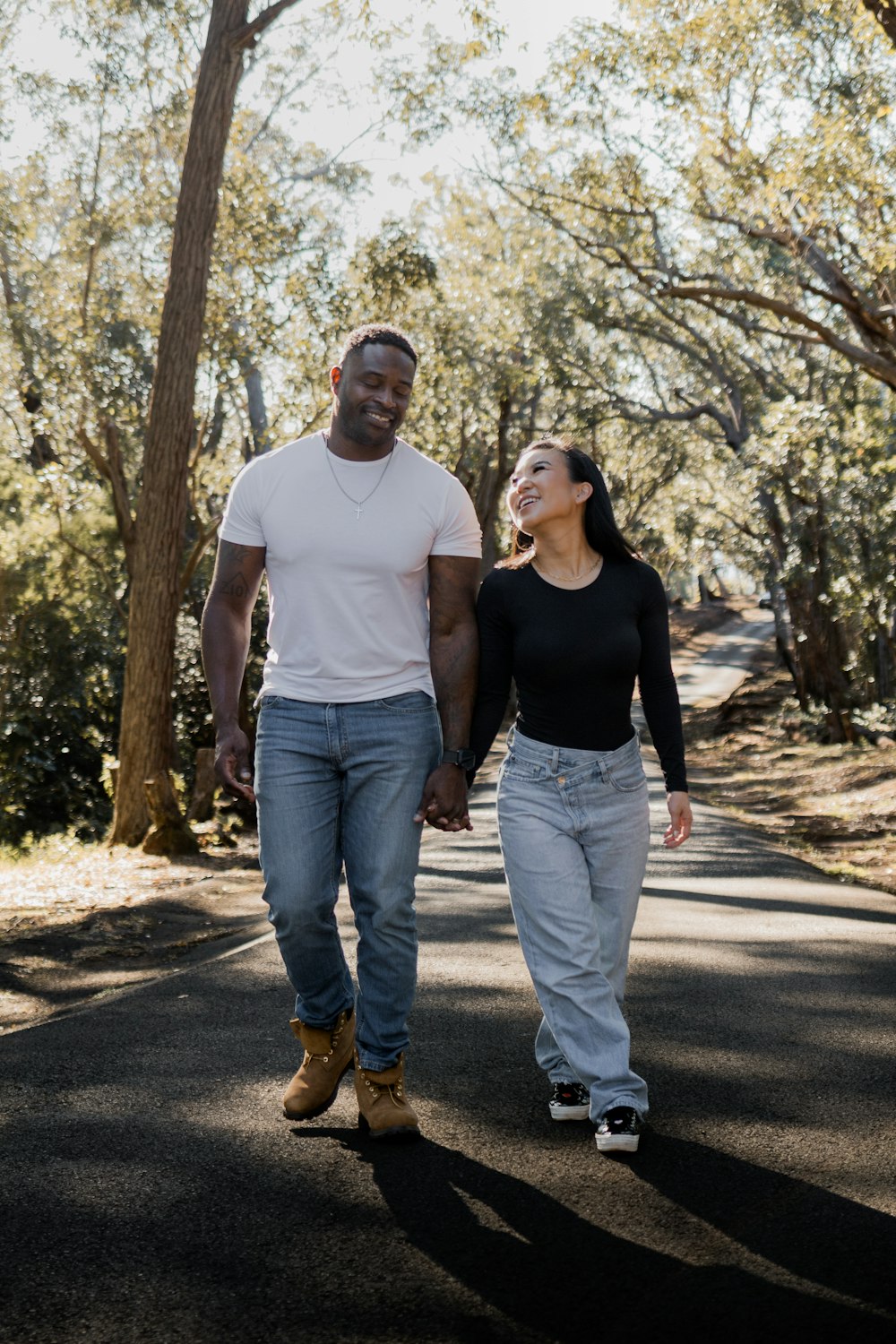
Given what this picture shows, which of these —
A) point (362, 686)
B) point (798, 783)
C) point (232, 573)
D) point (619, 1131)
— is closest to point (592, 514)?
point (362, 686)

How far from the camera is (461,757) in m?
4.29

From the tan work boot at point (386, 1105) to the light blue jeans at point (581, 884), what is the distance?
1.68 feet

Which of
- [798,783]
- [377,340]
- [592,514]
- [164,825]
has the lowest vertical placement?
[798,783]

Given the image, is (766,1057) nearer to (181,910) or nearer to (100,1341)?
(100,1341)

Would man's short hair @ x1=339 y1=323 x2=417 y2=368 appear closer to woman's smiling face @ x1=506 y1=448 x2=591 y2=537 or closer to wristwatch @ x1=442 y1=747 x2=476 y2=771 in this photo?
woman's smiling face @ x1=506 y1=448 x2=591 y2=537

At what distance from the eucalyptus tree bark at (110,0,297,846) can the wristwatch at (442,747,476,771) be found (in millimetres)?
10839

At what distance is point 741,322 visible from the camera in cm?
1738

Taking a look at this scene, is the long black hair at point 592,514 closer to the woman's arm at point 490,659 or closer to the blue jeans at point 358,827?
the woman's arm at point 490,659

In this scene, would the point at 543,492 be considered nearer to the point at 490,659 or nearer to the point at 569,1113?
the point at 490,659

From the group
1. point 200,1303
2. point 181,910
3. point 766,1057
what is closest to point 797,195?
point 181,910

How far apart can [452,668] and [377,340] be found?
1029 mm

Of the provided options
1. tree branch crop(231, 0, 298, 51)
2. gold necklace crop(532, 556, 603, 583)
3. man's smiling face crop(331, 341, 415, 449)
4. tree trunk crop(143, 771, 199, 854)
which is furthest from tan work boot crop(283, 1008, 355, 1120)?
tree branch crop(231, 0, 298, 51)

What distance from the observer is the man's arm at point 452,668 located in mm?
4285

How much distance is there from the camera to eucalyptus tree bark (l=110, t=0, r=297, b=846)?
1464cm
